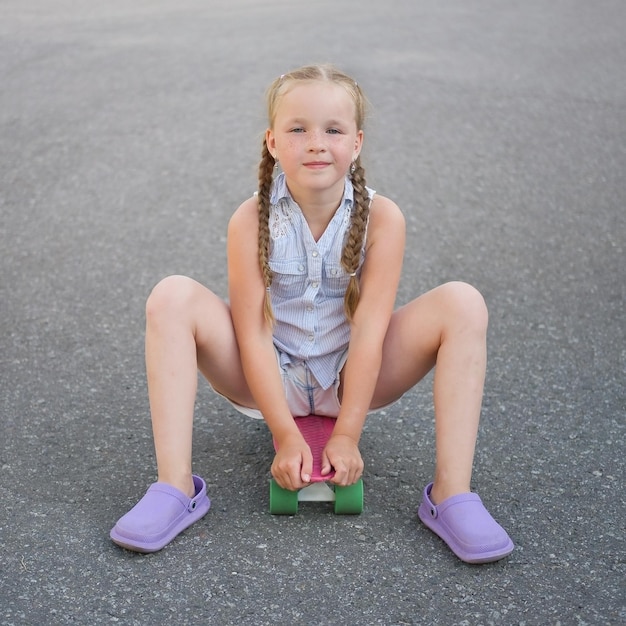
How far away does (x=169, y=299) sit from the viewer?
2.48 meters

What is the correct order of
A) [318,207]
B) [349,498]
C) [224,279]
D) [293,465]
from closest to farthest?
[293,465], [349,498], [318,207], [224,279]

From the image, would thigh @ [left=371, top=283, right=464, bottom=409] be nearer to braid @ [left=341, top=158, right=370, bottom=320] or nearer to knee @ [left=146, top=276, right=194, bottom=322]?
braid @ [left=341, top=158, right=370, bottom=320]

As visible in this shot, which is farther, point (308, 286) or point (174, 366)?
point (308, 286)

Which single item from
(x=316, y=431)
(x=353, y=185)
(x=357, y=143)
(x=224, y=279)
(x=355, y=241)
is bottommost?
(x=224, y=279)

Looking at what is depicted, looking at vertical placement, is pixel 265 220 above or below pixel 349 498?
above

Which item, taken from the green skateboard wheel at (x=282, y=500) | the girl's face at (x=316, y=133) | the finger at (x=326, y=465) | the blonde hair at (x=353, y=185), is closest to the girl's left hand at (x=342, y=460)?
A: the finger at (x=326, y=465)

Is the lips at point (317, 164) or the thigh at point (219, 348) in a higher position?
the lips at point (317, 164)

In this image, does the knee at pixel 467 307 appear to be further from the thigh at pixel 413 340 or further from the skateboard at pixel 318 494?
the skateboard at pixel 318 494

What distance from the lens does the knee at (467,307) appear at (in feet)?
8.21

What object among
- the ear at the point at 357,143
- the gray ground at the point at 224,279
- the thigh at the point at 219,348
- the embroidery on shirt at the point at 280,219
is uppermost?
the ear at the point at 357,143

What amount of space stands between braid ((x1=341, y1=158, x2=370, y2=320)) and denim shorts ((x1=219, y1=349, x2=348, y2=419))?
0.17m

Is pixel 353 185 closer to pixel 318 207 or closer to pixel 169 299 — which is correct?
pixel 318 207

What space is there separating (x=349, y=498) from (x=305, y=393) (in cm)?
33

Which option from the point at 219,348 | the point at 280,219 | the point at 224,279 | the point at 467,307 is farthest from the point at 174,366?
the point at 224,279
